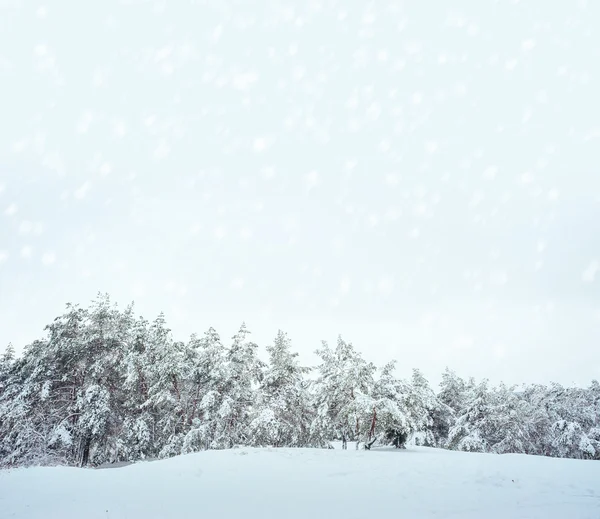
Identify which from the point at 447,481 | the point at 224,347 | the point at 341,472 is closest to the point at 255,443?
the point at 224,347

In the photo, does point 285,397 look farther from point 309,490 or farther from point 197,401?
point 309,490

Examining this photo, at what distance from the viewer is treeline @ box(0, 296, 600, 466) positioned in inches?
932

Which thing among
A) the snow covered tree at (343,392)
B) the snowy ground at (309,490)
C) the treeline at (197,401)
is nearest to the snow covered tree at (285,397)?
the treeline at (197,401)

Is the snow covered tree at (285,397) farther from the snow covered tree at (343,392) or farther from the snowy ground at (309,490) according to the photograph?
the snowy ground at (309,490)

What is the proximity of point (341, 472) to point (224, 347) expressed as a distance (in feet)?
63.8

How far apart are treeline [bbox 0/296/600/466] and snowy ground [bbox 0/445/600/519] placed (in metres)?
11.1

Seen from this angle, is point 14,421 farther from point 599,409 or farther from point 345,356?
point 599,409

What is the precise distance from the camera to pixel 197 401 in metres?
29.6

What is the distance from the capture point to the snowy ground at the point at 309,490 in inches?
289

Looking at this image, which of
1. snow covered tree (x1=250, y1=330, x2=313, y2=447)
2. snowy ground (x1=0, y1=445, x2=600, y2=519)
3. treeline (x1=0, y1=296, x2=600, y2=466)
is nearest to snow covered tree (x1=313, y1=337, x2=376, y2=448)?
treeline (x1=0, y1=296, x2=600, y2=466)

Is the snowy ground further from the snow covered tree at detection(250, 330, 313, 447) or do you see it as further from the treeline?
the snow covered tree at detection(250, 330, 313, 447)

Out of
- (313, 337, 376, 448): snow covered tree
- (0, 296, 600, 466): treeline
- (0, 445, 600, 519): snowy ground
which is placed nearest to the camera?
(0, 445, 600, 519): snowy ground

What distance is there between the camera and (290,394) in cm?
2962

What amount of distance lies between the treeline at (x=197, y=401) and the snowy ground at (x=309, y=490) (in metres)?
11.1
